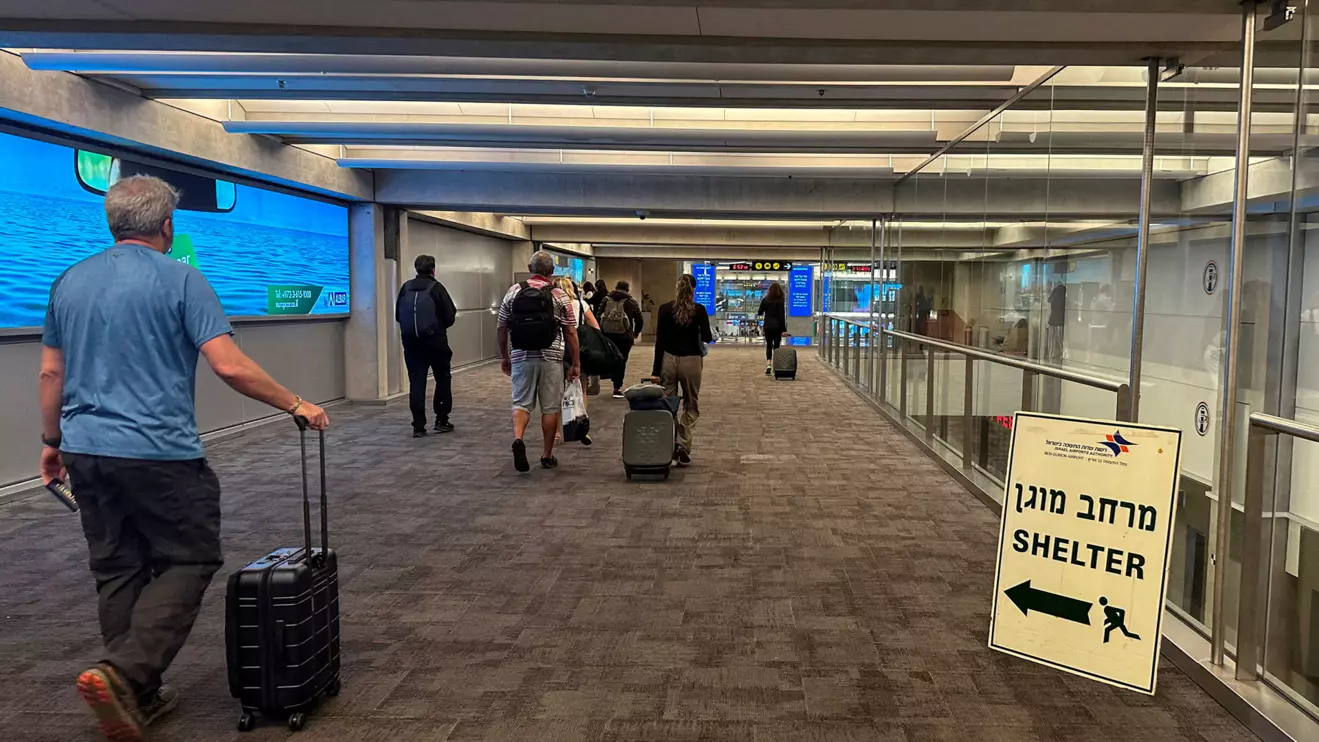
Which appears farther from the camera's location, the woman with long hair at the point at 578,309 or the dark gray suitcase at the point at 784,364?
the dark gray suitcase at the point at 784,364

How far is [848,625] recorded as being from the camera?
3912mm

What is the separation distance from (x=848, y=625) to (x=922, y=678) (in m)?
0.55

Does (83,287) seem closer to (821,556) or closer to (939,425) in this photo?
(821,556)

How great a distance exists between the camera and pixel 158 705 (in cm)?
302

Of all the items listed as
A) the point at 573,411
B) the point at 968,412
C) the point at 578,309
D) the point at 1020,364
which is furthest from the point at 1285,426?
the point at 578,309

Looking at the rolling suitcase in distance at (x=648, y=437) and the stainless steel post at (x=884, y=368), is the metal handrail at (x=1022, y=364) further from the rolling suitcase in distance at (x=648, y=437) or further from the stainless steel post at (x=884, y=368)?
the rolling suitcase in distance at (x=648, y=437)

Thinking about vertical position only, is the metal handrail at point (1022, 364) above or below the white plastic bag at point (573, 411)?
above

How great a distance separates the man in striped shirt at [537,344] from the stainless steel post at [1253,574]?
4.72m

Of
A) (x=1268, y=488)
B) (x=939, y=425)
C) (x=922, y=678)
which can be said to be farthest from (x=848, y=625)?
(x=939, y=425)

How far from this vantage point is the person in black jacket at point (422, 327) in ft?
28.8

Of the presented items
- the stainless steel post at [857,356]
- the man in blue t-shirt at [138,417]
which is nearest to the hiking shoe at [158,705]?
the man in blue t-shirt at [138,417]

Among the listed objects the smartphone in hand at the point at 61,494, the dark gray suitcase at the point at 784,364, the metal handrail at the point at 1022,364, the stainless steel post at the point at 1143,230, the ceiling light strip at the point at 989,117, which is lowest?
the dark gray suitcase at the point at 784,364

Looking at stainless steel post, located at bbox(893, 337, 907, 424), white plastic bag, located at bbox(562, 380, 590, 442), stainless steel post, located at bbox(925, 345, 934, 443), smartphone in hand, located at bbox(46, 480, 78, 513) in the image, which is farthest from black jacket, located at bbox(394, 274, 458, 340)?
smartphone in hand, located at bbox(46, 480, 78, 513)

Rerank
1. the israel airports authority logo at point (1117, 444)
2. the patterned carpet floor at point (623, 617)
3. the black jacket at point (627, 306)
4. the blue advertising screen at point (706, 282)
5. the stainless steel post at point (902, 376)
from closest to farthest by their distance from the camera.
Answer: the patterned carpet floor at point (623, 617), the israel airports authority logo at point (1117, 444), the stainless steel post at point (902, 376), the black jacket at point (627, 306), the blue advertising screen at point (706, 282)
